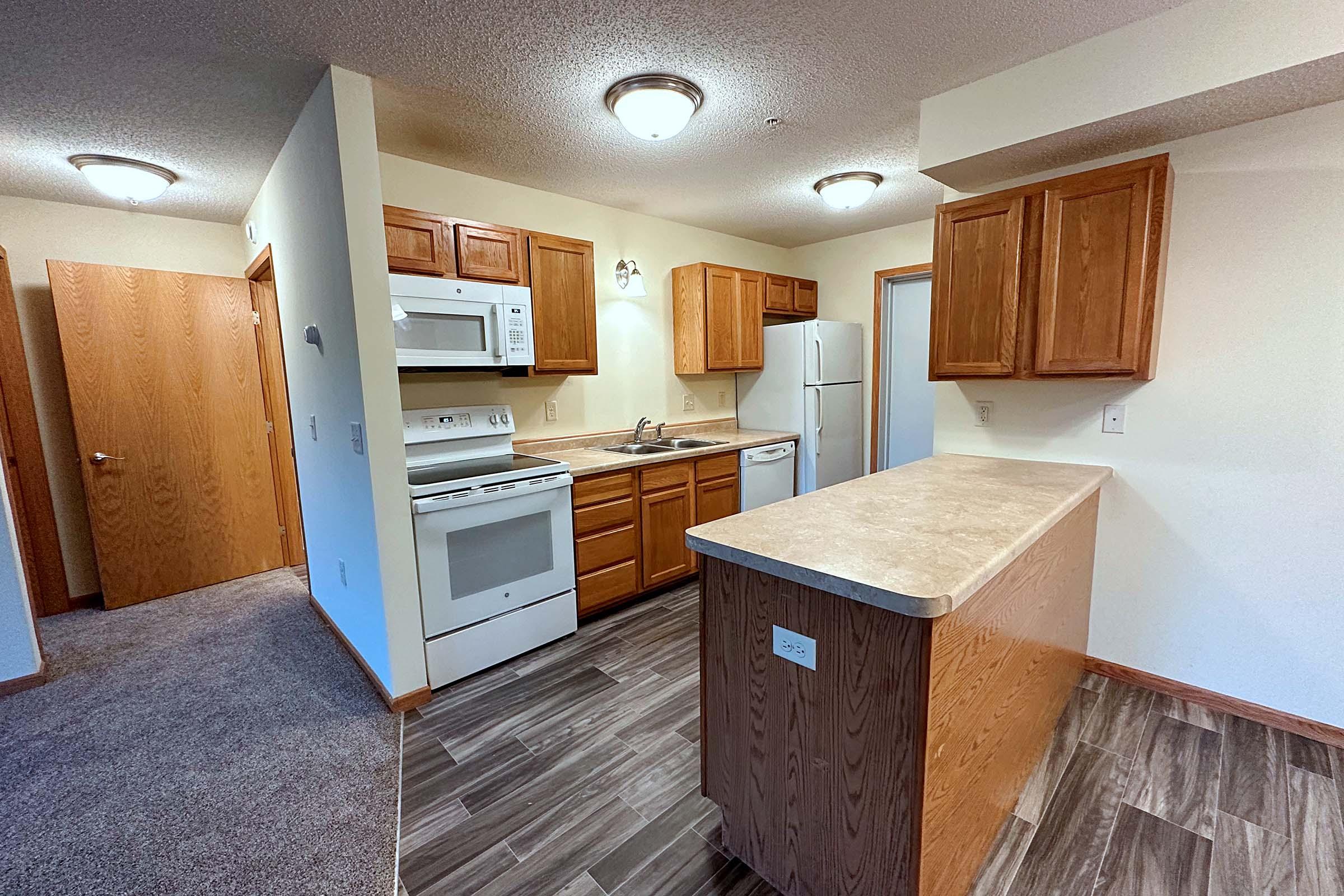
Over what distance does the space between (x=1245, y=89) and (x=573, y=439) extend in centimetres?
317

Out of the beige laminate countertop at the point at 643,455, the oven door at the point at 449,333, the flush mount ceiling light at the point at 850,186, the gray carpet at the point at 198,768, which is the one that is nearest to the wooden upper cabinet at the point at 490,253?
the oven door at the point at 449,333

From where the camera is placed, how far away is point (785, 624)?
1.23m

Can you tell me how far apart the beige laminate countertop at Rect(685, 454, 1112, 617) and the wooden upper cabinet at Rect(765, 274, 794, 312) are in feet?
8.24

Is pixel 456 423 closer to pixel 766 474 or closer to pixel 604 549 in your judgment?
pixel 604 549

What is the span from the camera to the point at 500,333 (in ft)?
8.84

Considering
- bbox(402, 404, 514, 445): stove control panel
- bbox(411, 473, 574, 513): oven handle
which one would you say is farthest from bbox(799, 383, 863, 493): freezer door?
bbox(402, 404, 514, 445): stove control panel

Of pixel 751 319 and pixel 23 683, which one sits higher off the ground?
pixel 751 319

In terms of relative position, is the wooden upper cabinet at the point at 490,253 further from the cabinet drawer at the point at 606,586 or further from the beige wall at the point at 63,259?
the beige wall at the point at 63,259

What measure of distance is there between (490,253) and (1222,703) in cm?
364

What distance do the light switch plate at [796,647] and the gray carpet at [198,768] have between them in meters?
1.24

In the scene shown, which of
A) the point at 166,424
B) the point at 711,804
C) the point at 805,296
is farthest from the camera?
the point at 805,296

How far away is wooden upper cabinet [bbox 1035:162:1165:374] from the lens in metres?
1.90

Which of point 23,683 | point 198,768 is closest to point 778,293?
point 198,768

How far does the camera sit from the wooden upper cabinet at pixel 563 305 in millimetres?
2871
